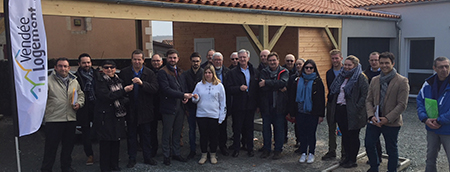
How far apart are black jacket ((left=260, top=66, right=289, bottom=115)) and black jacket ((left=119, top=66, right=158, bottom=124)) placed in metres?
1.65

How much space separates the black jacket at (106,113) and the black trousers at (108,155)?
0.51 feet

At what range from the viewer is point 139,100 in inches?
204

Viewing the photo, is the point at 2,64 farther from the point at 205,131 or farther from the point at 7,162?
the point at 205,131

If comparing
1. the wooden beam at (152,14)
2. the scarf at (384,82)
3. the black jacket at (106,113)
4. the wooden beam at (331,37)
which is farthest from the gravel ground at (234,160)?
the wooden beam at (331,37)

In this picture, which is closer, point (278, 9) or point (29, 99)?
point (29, 99)

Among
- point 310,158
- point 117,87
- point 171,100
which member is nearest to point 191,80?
point 171,100

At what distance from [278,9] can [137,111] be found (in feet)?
16.0

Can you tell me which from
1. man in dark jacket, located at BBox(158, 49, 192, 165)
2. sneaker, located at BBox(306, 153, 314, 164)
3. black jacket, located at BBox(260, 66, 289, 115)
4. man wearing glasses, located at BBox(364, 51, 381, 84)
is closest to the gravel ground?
sneaker, located at BBox(306, 153, 314, 164)

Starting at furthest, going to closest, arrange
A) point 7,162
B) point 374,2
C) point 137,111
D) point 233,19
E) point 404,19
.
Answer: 1. point 374,2
2. point 404,19
3. point 233,19
4. point 7,162
5. point 137,111

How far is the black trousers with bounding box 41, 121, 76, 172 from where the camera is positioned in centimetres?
474

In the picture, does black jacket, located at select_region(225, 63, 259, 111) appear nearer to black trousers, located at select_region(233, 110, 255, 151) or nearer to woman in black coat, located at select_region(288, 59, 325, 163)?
black trousers, located at select_region(233, 110, 255, 151)

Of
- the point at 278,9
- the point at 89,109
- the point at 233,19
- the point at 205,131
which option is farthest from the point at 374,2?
the point at 89,109

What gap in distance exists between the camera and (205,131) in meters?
5.45

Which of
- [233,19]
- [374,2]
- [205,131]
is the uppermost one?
[374,2]
